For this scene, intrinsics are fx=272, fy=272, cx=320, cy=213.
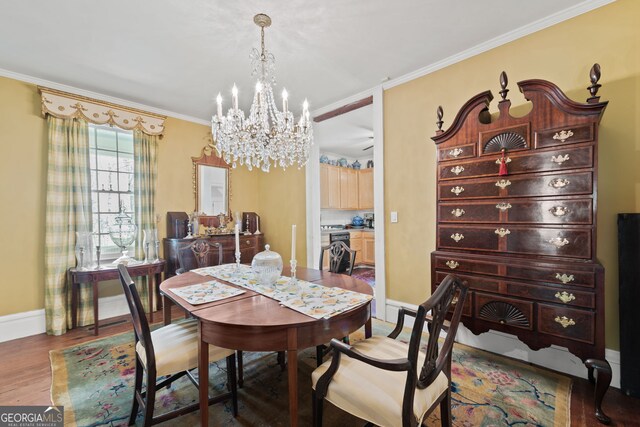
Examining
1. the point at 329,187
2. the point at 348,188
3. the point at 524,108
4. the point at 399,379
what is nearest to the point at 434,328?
the point at 399,379

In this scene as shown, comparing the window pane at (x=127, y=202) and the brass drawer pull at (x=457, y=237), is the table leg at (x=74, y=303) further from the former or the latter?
the brass drawer pull at (x=457, y=237)

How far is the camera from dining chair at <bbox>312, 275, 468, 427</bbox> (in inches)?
42.0

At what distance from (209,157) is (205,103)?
92 cm

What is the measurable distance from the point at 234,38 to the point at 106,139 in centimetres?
239

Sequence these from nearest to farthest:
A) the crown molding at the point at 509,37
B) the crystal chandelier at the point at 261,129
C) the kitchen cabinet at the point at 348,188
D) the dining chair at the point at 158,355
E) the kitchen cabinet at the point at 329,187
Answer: the dining chair at the point at 158,355
the crown molding at the point at 509,37
the crystal chandelier at the point at 261,129
the kitchen cabinet at the point at 329,187
the kitchen cabinet at the point at 348,188

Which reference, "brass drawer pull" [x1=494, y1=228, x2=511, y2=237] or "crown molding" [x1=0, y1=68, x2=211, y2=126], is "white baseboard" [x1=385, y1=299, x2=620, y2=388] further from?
"crown molding" [x1=0, y1=68, x2=211, y2=126]

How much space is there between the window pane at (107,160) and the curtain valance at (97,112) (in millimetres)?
395

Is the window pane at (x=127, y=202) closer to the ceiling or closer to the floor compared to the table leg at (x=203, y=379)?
closer to the ceiling

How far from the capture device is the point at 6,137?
277 cm

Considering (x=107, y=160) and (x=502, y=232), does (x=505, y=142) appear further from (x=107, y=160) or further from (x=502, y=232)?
(x=107, y=160)

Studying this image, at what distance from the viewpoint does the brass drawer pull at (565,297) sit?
170 cm

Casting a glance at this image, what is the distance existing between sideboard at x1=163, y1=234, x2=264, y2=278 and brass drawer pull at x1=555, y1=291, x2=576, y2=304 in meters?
3.55

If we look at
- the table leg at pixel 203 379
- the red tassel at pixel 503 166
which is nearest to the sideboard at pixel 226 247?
the table leg at pixel 203 379

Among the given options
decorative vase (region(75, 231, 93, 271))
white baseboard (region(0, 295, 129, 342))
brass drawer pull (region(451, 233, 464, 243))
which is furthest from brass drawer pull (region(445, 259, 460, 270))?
white baseboard (region(0, 295, 129, 342))
